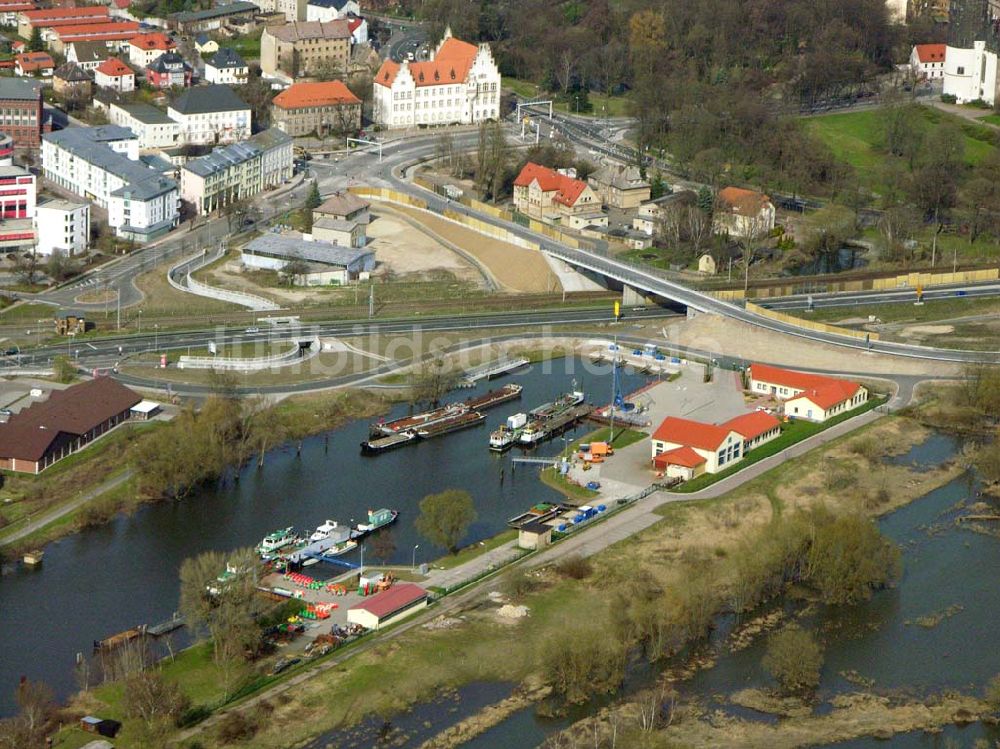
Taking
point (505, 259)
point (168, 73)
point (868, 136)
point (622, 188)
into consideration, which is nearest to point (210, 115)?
point (168, 73)

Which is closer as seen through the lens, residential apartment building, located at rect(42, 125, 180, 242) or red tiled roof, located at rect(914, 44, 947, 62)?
residential apartment building, located at rect(42, 125, 180, 242)

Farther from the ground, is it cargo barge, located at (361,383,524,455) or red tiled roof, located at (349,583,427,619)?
cargo barge, located at (361,383,524,455)

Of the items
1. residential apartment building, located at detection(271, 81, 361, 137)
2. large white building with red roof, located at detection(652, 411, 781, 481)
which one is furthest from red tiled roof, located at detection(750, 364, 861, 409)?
residential apartment building, located at detection(271, 81, 361, 137)

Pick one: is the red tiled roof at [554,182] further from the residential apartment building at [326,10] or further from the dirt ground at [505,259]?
the residential apartment building at [326,10]

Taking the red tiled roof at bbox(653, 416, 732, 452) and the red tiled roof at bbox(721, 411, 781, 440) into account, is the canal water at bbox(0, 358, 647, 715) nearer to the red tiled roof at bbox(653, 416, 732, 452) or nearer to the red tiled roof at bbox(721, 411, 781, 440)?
the red tiled roof at bbox(653, 416, 732, 452)

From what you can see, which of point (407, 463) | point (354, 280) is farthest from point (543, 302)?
point (407, 463)

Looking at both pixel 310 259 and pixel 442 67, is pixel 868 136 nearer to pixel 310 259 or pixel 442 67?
pixel 442 67

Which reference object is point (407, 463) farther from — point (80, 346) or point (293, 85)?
point (293, 85)

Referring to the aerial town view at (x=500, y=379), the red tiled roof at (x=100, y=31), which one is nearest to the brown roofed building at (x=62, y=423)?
the aerial town view at (x=500, y=379)
